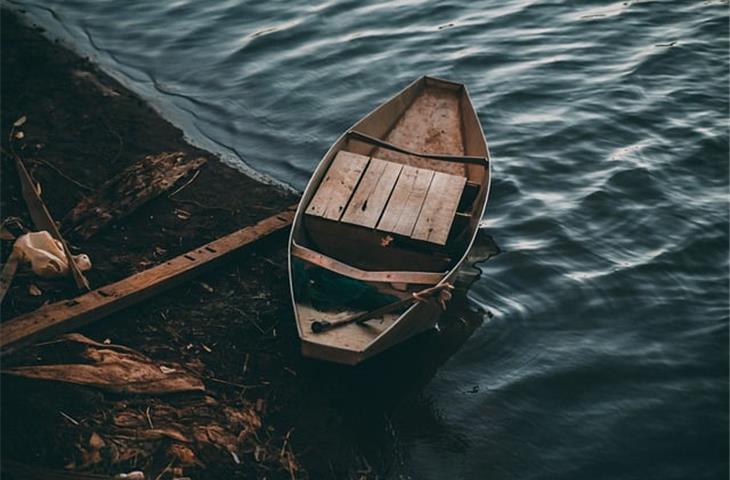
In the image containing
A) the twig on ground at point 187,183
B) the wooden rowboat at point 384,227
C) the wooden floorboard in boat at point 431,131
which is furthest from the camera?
the twig on ground at point 187,183

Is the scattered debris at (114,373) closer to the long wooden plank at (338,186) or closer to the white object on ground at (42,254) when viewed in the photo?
the white object on ground at (42,254)

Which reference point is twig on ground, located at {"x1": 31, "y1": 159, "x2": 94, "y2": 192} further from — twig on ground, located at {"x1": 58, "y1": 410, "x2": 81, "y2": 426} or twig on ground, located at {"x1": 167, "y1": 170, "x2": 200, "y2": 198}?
twig on ground, located at {"x1": 58, "y1": 410, "x2": 81, "y2": 426}

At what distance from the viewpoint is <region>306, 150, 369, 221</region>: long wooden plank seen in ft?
31.2

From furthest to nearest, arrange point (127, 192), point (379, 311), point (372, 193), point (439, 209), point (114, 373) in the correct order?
point (127, 192) < point (372, 193) < point (439, 209) < point (379, 311) < point (114, 373)

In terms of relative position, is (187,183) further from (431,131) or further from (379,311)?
(379,311)

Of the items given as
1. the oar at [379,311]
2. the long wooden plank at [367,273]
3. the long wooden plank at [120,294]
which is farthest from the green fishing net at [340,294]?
the long wooden plank at [120,294]

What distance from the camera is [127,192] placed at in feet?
35.7

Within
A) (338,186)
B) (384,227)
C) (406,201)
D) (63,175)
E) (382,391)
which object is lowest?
(382,391)

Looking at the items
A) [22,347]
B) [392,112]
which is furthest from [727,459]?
[22,347]

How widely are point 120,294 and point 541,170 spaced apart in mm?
7327

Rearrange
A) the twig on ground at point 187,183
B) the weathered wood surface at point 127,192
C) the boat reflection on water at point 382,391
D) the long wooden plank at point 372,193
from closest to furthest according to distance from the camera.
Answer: the boat reflection on water at point 382,391, the long wooden plank at point 372,193, the weathered wood surface at point 127,192, the twig on ground at point 187,183

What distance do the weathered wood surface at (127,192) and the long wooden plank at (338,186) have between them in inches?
105

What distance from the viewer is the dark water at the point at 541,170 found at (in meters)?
8.46

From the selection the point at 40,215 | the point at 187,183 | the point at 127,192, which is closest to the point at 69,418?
the point at 40,215
